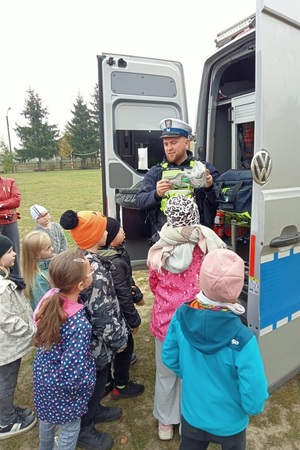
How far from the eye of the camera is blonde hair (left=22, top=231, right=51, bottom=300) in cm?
276

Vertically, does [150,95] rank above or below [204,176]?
above

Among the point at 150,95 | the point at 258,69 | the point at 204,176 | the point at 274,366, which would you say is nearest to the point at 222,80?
the point at 150,95

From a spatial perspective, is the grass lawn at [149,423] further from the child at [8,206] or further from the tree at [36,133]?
the tree at [36,133]

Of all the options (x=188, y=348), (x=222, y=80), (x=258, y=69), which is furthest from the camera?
(x=222, y=80)

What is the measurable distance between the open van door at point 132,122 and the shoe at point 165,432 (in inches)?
64.9

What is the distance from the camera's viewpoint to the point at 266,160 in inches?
72.1

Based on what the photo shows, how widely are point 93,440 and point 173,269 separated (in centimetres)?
123

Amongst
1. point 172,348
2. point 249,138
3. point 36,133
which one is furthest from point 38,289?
point 36,133

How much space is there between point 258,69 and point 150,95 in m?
1.79

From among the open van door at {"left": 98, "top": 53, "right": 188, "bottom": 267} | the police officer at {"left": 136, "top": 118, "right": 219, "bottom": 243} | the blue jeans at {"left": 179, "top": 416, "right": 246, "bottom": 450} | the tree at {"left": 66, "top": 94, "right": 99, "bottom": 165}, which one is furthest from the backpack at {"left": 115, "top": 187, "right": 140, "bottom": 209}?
the tree at {"left": 66, "top": 94, "right": 99, "bottom": 165}

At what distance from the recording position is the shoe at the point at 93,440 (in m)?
2.16

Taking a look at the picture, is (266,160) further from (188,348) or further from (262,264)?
(188,348)

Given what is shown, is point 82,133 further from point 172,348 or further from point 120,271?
point 172,348

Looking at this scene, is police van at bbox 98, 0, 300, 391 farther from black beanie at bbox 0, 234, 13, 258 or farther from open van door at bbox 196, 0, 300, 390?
black beanie at bbox 0, 234, 13, 258
